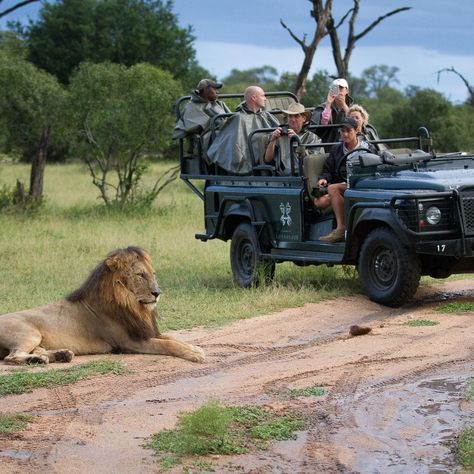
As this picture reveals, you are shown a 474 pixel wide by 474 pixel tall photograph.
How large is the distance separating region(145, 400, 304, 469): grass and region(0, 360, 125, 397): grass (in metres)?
1.32

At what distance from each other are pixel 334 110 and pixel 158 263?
3269 millimetres

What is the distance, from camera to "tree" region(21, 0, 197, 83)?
39.3 meters

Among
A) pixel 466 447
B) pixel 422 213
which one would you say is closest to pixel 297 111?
pixel 422 213

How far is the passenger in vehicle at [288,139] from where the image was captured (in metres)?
11.7

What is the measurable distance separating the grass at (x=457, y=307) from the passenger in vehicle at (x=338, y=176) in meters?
1.17

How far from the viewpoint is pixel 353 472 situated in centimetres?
575

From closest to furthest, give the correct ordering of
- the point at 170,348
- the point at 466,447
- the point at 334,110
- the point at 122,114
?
1. the point at 466,447
2. the point at 170,348
3. the point at 334,110
4. the point at 122,114

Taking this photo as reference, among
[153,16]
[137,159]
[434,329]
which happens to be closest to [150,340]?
Result: [434,329]

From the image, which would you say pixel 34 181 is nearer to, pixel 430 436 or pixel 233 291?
pixel 233 291

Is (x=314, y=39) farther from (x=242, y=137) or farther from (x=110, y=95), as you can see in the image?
(x=242, y=137)

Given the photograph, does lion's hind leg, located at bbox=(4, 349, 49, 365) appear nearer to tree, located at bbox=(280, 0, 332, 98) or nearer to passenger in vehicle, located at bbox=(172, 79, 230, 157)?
passenger in vehicle, located at bbox=(172, 79, 230, 157)

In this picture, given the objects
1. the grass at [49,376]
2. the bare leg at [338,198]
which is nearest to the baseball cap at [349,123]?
the bare leg at [338,198]

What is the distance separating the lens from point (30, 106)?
2177 centimetres

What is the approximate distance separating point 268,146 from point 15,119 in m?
11.4
